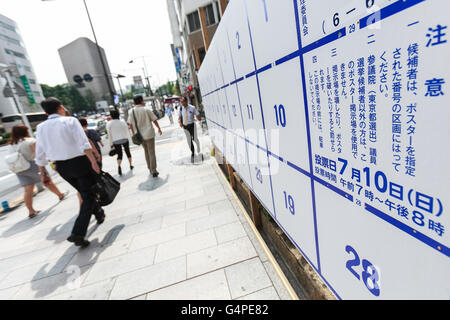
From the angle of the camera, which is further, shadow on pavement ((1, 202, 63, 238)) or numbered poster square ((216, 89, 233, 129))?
shadow on pavement ((1, 202, 63, 238))

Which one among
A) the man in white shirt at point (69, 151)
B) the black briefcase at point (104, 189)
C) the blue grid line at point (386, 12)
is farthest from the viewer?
the black briefcase at point (104, 189)

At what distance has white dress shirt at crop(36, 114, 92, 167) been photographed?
3051 mm

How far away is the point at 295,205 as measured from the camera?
1.54 m

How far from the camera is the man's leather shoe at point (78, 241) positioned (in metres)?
3.23

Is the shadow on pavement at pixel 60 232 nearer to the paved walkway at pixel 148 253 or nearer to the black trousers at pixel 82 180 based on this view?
the paved walkway at pixel 148 253

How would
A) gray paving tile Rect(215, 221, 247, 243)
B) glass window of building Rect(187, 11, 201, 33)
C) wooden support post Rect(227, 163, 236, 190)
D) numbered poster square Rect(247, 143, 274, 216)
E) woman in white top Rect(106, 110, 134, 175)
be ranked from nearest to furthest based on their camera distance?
numbered poster square Rect(247, 143, 274, 216)
gray paving tile Rect(215, 221, 247, 243)
wooden support post Rect(227, 163, 236, 190)
woman in white top Rect(106, 110, 134, 175)
glass window of building Rect(187, 11, 201, 33)

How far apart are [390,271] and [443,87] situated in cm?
68

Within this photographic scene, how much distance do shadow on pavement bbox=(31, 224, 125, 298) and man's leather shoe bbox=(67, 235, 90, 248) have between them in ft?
0.22

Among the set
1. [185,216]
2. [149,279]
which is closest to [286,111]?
Result: [149,279]

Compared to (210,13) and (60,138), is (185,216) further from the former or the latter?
(210,13)

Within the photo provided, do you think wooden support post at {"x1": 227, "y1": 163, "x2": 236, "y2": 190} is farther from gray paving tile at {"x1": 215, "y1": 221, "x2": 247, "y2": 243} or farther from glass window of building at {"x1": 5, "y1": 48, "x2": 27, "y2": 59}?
glass window of building at {"x1": 5, "y1": 48, "x2": 27, "y2": 59}

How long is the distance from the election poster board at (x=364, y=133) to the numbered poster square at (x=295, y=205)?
0.04 feet

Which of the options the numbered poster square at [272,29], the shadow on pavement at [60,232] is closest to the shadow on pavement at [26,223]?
the shadow on pavement at [60,232]

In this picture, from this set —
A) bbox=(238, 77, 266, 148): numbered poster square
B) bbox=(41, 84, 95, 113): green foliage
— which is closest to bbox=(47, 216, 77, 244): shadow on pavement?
bbox=(238, 77, 266, 148): numbered poster square
